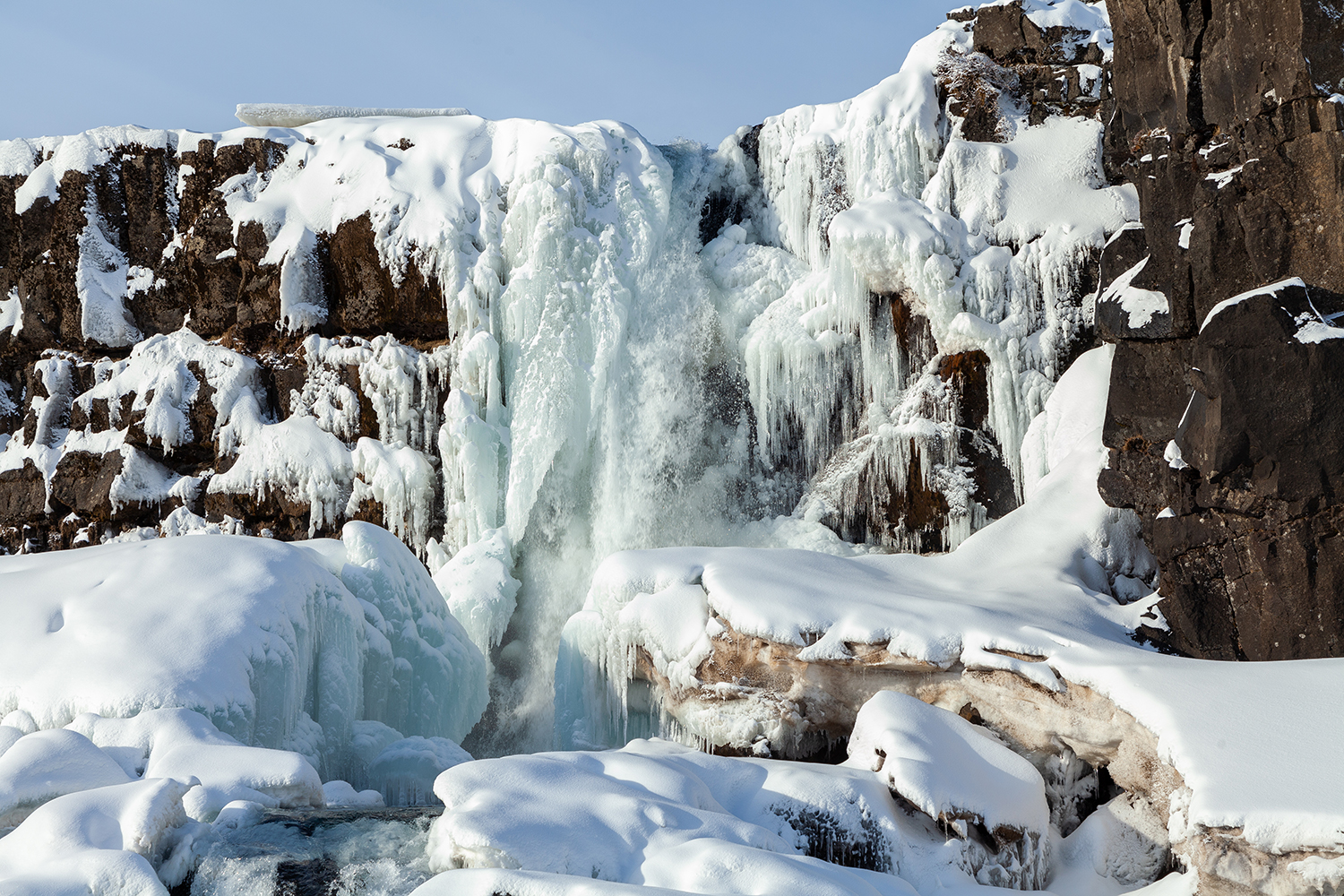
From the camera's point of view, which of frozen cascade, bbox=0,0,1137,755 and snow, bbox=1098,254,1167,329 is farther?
frozen cascade, bbox=0,0,1137,755

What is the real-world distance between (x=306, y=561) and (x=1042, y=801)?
587 cm

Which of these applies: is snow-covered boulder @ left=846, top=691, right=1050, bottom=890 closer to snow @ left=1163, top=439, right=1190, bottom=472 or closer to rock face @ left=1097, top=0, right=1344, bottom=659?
rock face @ left=1097, top=0, right=1344, bottom=659

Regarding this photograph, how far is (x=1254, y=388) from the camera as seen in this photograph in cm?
767

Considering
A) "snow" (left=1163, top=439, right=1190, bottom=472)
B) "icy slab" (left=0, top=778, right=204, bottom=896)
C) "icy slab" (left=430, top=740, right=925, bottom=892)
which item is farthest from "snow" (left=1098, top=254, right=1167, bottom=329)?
"icy slab" (left=0, top=778, right=204, bottom=896)

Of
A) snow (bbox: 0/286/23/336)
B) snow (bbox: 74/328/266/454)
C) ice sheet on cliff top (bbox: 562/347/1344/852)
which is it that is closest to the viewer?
ice sheet on cliff top (bbox: 562/347/1344/852)

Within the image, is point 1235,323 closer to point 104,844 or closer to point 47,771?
point 104,844

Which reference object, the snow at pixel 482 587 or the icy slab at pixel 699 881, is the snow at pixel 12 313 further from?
the icy slab at pixel 699 881

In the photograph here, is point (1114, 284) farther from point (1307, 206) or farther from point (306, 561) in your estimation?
point (306, 561)

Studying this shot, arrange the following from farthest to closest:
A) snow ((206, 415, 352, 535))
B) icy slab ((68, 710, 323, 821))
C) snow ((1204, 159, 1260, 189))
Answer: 1. snow ((206, 415, 352, 535))
2. snow ((1204, 159, 1260, 189))
3. icy slab ((68, 710, 323, 821))

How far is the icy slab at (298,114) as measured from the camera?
52.5ft

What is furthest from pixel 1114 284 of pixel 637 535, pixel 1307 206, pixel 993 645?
pixel 637 535

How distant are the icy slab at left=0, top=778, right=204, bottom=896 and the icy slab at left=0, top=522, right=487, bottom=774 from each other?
0.65 meters

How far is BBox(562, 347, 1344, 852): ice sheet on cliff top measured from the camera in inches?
232

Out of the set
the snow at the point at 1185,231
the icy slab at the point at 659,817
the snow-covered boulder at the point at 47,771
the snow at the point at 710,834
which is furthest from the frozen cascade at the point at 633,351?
the snow-covered boulder at the point at 47,771
